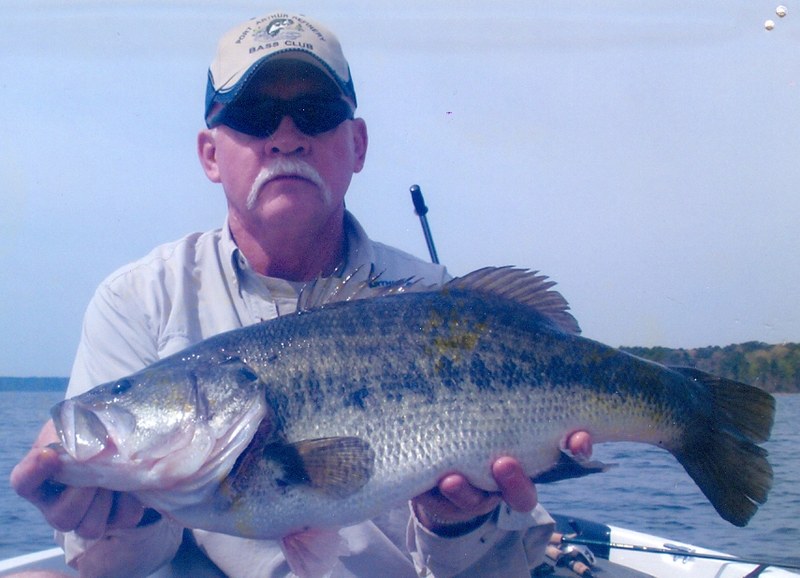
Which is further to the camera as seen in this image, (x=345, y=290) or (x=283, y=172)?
(x=283, y=172)

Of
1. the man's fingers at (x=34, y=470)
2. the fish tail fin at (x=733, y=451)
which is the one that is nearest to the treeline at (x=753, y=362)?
the fish tail fin at (x=733, y=451)

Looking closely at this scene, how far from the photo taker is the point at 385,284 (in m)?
3.02

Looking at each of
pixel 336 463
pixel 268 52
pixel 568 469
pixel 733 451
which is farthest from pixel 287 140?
pixel 733 451

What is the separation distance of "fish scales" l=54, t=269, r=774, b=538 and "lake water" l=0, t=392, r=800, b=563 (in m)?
2.65

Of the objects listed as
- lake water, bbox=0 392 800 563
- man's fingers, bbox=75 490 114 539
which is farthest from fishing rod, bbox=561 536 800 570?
man's fingers, bbox=75 490 114 539

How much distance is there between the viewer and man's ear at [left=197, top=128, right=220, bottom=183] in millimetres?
3848

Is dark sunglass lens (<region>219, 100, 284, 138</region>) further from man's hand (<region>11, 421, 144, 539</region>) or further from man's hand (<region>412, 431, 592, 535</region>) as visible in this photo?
man's hand (<region>412, 431, 592, 535</region>)

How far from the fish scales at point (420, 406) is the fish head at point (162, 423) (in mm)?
10

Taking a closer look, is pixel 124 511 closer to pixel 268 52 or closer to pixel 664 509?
pixel 268 52

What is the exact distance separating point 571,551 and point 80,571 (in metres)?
2.87

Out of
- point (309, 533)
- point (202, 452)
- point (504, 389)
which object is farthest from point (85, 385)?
point (504, 389)

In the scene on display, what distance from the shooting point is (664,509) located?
23.4ft

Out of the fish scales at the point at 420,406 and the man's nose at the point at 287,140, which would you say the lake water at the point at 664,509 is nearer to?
the fish scales at the point at 420,406

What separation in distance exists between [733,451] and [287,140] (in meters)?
2.20
